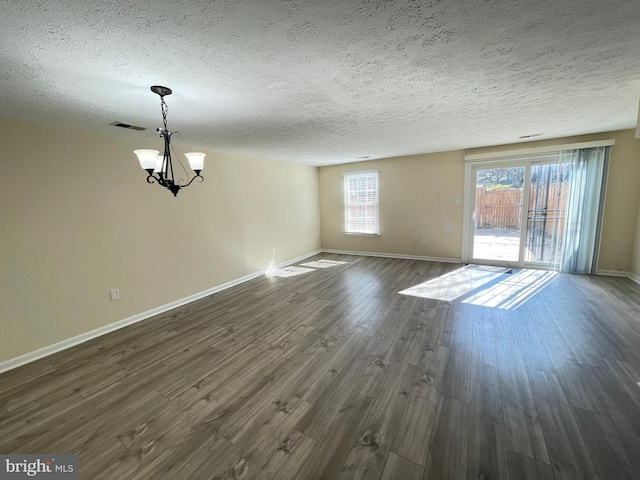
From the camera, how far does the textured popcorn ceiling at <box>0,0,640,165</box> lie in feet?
4.03

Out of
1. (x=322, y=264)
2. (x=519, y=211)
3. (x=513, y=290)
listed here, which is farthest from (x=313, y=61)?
(x=519, y=211)

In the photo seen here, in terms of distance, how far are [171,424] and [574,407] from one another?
2.79m

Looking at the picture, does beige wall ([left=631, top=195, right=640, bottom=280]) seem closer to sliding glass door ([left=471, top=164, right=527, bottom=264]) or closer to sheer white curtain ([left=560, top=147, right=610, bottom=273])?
sheer white curtain ([left=560, top=147, right=610, bottom=273])

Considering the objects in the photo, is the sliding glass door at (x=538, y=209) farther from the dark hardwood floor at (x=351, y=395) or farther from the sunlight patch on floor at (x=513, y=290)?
the dark hardwood floor at (x=351, y=395)

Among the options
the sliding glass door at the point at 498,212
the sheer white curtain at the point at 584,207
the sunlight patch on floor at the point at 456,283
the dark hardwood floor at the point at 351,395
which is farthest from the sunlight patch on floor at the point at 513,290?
the sliding glass door at the point at 498,212

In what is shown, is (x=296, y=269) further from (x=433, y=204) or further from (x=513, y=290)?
(x=513, y=290)

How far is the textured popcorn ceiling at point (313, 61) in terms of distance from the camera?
1.23 m

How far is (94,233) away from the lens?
2.97 m

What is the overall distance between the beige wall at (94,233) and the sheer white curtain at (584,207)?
5795 millimetres

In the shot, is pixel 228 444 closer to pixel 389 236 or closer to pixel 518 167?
pixel 389 236

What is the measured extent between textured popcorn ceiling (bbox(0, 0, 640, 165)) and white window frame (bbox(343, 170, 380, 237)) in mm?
3129

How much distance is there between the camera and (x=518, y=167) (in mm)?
4773

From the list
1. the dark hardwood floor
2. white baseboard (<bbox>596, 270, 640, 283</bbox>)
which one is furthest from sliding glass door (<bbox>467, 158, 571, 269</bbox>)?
the dark hardwood floor

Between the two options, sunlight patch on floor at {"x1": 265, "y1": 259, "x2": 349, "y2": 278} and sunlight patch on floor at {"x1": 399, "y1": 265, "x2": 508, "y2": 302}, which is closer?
sunlight patch on floor at {"x1": 399, "y1": 265, "x2": 508, "y2": 302}
